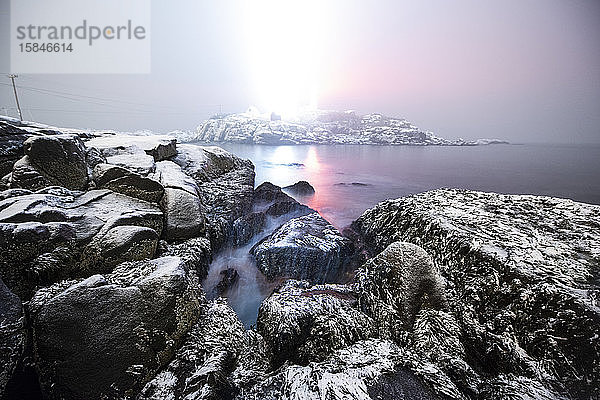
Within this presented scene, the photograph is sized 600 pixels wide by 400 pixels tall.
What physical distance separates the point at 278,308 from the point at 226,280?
4537 millimetres

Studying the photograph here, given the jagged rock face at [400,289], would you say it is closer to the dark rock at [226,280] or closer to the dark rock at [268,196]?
the dark rock at [226,280]

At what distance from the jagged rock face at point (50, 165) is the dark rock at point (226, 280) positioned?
653cm

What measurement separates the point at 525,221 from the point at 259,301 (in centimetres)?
976

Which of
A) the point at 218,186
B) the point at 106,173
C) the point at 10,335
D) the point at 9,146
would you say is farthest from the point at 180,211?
the point at 9,146

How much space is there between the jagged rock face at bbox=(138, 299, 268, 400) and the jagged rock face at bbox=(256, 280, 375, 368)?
48 centimetres

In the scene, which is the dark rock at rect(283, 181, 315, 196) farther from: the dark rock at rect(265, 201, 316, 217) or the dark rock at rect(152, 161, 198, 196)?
the dark rock at rect(152, 161, 198, 196)

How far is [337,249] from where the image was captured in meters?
10.2

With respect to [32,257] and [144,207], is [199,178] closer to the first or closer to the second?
[144,207]

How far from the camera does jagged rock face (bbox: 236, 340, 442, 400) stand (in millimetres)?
3766

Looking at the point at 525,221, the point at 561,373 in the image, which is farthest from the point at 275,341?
the point at 525,221

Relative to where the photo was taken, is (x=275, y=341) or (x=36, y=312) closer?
(x=36, y=312)

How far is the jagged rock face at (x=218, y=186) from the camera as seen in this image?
39.3ft

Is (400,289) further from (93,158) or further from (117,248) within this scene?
(93,158)

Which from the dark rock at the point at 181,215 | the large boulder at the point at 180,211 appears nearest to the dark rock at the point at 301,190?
the large boulder at the point at 180,211
